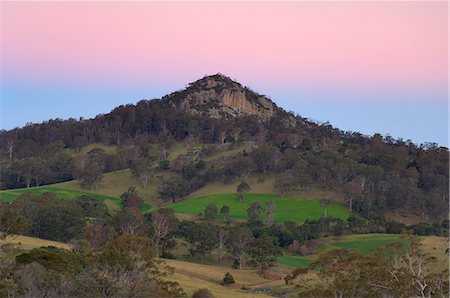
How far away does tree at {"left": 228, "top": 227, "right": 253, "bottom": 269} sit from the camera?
54.1 metres

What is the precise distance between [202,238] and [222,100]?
92151mm

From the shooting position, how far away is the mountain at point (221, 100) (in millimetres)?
141000

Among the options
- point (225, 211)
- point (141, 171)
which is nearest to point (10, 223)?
point (225, 211)

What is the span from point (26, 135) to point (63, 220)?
3049 inches

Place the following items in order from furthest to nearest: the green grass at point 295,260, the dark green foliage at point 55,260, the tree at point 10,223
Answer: the green grass at point 295,260
the tree at point 10,223
the dark green foliage at point 55,260

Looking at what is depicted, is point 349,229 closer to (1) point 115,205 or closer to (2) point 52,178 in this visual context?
(1) point 115,205

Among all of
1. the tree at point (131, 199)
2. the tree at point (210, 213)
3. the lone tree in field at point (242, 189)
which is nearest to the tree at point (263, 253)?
the tree at point (210, 213)

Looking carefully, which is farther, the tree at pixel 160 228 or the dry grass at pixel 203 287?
the tree at pixel 160 228

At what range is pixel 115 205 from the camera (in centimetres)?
8256

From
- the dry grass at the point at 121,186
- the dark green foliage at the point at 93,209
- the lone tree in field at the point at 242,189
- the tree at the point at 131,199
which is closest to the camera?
the dark green foliage at the point at 93,209

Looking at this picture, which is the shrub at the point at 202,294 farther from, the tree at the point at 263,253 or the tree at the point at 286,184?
the tree at the point at 286,184

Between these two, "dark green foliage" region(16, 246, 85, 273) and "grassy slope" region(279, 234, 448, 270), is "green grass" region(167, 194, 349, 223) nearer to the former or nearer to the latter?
"grassy slope" region(279, 234, 448, 270)

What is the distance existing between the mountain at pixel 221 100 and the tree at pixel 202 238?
81.1 metres

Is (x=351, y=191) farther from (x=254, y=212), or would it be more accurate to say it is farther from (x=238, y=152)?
(x=238, y=152)
